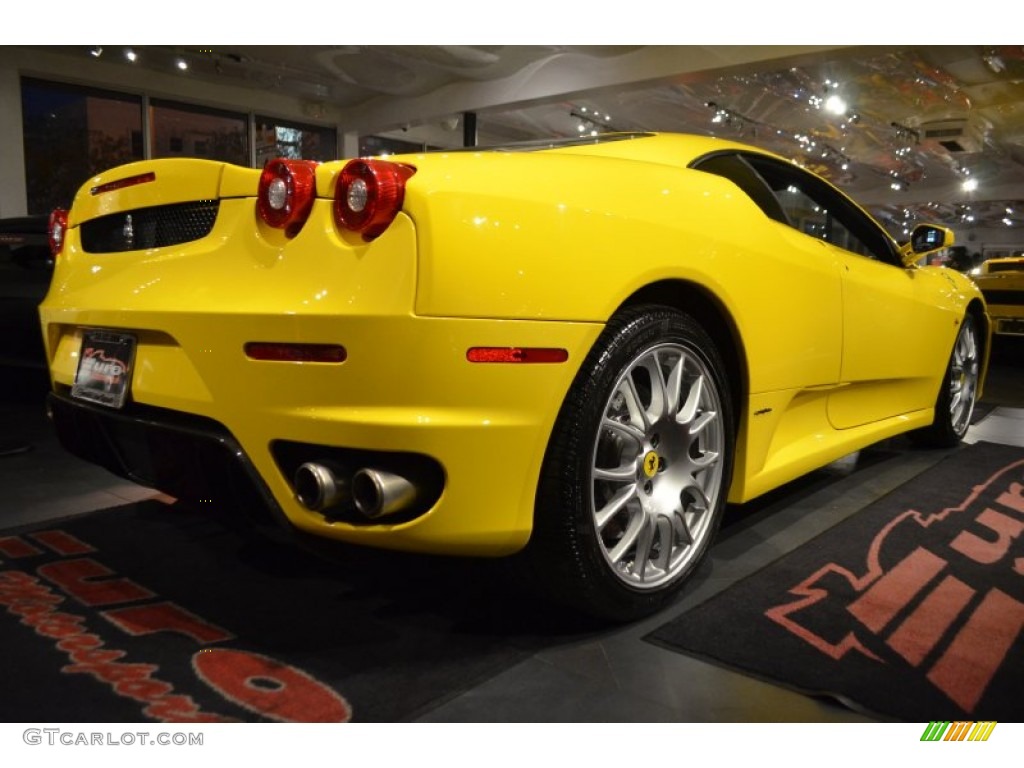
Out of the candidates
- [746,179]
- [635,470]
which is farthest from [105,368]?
[746,179]

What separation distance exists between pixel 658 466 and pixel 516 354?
1.91ft

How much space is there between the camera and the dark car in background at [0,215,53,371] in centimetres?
363

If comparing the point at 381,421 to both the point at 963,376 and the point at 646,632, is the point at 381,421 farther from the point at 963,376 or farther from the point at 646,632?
the point at 963,376

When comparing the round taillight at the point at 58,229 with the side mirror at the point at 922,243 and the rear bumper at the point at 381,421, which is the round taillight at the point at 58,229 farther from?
the side mirror at the point at 922,243

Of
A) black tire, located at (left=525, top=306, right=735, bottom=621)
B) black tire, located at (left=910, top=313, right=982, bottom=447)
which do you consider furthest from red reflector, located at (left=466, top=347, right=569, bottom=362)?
black tire, located at (left=910, top=313, right=982, bottom=447)

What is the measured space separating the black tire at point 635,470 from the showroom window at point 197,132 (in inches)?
394

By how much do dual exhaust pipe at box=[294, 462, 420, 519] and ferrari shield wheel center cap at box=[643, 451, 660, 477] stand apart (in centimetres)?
60

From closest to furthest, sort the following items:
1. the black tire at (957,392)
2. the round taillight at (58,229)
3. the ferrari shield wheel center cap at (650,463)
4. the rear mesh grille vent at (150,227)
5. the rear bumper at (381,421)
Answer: the rear bumper at (381,421) → the rear mesh grille vent at (150,227) → the ferrari shield wheel center cap at (650,463) → the round taillight at (58,229) → the black tire at (957,392)

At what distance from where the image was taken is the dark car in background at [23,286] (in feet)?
11.9

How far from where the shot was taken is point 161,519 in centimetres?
248

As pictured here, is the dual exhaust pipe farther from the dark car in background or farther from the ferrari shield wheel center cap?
the dark car in background

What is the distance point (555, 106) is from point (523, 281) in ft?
35.2

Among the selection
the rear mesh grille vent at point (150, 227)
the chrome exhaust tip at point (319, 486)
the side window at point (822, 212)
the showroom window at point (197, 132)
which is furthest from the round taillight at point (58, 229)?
the showroom window at point (197, 132)

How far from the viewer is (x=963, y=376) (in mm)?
3773
